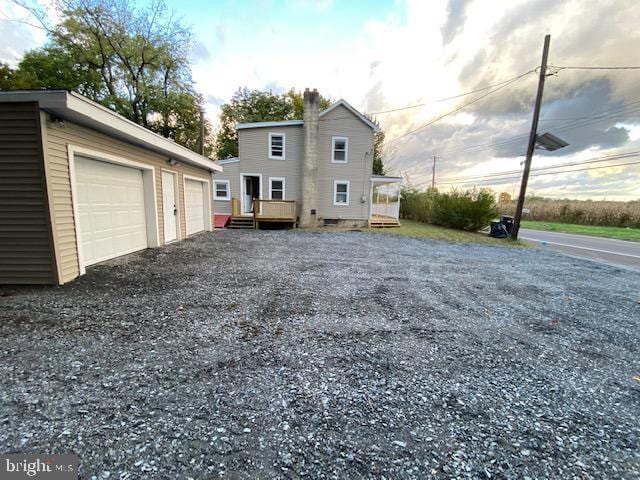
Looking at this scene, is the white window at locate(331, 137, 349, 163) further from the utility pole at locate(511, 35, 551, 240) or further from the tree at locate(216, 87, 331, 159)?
the tree at locate(216, 87, 331, 159)

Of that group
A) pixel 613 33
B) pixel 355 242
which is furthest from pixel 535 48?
pixel 355 242

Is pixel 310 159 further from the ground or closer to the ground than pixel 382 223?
further from the ground

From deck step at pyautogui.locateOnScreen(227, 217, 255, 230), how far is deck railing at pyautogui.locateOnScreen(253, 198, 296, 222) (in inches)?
24.8

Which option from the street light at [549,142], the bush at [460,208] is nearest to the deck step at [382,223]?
the bush at [460,208]

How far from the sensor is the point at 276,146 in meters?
14.2

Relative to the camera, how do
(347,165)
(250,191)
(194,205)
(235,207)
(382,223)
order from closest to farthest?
1. (194,205)
2. (235,207)
3. (347,165)
4. (250,191)
5. (382,223)

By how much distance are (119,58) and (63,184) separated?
17.8 meters

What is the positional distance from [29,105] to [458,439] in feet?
22.1

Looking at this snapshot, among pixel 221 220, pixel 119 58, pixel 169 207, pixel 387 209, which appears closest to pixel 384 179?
pixel 387 209

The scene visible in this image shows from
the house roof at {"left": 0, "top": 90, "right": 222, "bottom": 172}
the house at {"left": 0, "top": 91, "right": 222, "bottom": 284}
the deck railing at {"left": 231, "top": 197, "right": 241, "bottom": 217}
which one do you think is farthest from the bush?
the house at {"left": 0, "top": 91, "right": 222, "bottom": 284}

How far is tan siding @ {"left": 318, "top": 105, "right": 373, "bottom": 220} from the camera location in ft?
46.4

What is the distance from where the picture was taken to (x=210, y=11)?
31.6ft

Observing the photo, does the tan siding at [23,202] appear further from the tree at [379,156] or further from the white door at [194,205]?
the tree at [379,156]

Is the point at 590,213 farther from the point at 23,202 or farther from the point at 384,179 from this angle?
the point at 23,202
